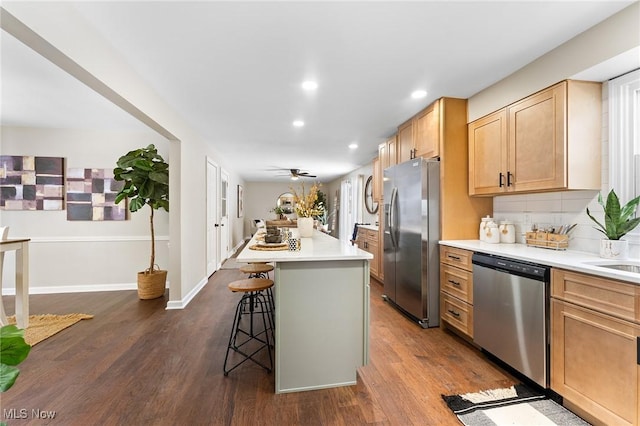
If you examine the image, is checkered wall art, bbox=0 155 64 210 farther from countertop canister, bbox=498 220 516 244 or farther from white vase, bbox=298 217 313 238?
countertop canister, bbox=498 220 516 244

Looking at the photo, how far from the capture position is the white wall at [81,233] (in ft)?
12.9

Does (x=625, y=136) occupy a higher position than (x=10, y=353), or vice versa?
(x=625, y=136)

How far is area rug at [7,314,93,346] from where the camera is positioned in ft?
8.75

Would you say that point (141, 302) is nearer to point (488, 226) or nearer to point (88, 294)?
point (88, 294)

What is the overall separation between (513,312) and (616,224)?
88cm

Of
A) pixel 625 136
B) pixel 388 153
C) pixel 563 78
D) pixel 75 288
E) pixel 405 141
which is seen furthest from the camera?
pixel 388 153

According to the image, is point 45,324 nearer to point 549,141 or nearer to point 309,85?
point 309,85

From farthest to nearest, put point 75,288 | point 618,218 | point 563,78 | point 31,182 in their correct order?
1. point 75,288
2. point 31,182
3. point 563,78
4. point 618,218

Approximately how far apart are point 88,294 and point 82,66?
140 inches

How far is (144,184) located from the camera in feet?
11.7

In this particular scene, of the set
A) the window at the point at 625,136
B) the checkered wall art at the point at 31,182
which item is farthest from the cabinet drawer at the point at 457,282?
the checkered wall art at the point at 31,182

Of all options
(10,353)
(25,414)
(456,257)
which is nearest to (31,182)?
(25,414)

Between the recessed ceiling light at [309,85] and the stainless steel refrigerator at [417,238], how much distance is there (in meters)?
1.33

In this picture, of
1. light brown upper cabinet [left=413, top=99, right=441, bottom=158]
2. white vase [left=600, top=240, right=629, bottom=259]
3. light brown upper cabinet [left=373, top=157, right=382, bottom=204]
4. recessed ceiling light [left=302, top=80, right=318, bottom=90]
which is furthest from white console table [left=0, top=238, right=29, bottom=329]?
white vase [left=600, top=240, right=629, bottom=259]
